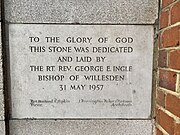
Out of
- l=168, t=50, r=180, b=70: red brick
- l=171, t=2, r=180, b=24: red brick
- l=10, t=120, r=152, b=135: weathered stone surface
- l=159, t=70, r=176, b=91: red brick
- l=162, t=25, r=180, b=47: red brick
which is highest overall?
l=171, t=2, r=180, b=24: red brick

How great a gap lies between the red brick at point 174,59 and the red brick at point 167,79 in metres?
0.04

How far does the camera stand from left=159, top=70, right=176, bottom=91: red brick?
1.23 m

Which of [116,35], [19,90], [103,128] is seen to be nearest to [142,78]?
[116,35]

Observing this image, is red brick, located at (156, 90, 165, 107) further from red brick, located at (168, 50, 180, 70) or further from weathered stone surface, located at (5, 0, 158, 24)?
weathered stone surface, located at (5, 0, 158, 24)

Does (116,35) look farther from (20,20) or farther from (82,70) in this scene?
(20,20)

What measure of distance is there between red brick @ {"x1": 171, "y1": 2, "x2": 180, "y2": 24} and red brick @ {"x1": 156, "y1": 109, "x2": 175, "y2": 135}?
1.78ft

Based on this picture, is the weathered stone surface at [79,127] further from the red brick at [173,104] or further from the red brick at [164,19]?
the red brick at [164,19]

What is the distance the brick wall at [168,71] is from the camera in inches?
46.5

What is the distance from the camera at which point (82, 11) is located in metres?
1.49

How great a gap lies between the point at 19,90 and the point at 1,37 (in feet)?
1.22

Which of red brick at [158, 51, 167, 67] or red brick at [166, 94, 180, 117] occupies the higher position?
red brick at [158, 51, 167, 67]

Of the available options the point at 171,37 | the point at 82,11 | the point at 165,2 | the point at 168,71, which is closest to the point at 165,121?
the point at 168,71

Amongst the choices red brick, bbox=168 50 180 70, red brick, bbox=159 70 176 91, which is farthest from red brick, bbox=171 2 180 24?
red brick, bbox=159 70 176 91

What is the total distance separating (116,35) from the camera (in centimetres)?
150
